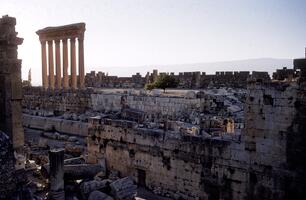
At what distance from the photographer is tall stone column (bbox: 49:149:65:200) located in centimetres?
1052

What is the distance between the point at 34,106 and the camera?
30.8 m

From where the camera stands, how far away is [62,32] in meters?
30.0

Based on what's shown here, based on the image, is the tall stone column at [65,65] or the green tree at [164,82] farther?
the tall stone column at [65,65]

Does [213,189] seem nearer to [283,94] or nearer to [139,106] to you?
[283,94]

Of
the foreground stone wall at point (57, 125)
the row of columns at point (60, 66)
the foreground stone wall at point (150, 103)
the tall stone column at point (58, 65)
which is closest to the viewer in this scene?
the foreground stone wall at point (150, 103)

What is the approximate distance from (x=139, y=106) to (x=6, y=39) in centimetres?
1186

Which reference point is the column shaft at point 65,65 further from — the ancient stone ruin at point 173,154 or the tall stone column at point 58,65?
the ancient stone ruin at point 173,154

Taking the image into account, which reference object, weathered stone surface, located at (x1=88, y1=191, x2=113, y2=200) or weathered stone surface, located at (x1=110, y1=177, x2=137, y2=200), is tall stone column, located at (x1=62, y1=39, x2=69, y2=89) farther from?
weathered stone surface, located at (x1=88, y1=191, x2=113, y2=200)

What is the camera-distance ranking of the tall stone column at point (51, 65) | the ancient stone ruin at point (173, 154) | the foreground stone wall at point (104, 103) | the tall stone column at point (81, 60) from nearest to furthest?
1. the ancient stone ruin at point (173, 154)
2. the foreground stone wall at point (104, 103)
3. the tall stone column at point (81, 60)
4. the tall stone column at point (51, 65)

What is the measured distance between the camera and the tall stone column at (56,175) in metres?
10.5

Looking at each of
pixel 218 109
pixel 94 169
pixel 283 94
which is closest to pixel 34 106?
pixel 218 109

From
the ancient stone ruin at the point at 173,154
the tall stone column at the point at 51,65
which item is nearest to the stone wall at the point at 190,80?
the tall stone column at the point at 51,65

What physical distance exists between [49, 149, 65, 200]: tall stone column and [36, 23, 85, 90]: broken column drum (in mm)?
19739

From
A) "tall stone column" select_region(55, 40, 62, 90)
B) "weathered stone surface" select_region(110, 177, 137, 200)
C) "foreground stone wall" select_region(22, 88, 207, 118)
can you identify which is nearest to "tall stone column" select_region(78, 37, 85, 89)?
"tall stone column" select_region(55, 40, 62, 90)
